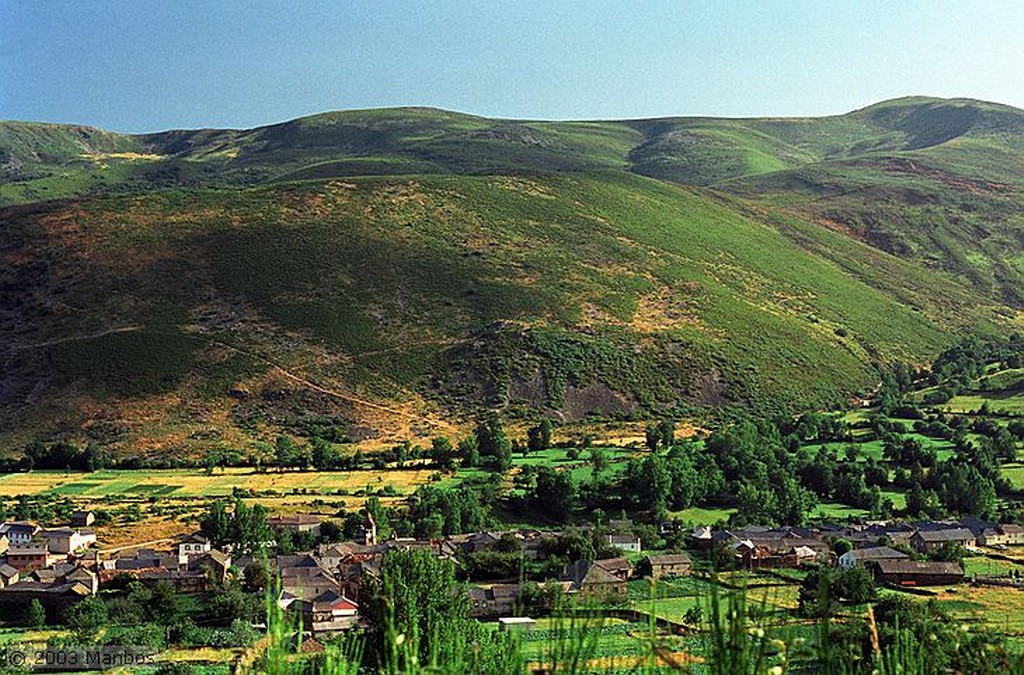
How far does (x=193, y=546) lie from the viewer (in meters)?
58.0

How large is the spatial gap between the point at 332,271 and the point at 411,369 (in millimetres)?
21348

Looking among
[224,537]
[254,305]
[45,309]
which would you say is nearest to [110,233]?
[45,309]

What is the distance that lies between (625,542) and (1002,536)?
21.8 metres

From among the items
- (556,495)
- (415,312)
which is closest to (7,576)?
(556,495)

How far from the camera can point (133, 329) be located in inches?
4117

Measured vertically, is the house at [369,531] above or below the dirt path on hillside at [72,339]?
below

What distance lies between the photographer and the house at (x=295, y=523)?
197 ft

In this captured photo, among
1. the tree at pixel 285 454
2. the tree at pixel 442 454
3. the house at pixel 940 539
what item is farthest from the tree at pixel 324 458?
the house at pixel 940 539

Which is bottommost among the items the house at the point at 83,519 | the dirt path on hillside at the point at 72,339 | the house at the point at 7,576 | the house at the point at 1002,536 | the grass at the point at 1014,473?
the grass at the point at 1014,473

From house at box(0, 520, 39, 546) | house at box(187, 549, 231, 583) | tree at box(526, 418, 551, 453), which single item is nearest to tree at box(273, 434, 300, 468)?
tree at box(526, 418, 551, 453)

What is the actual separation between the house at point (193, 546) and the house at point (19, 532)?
8285 mm

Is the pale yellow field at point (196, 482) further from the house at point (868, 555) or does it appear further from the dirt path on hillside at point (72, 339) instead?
the house at point (868, 555)

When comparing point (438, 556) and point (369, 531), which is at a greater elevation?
point (438, 556)

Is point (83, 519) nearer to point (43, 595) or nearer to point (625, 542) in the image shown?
point (43, 595)
